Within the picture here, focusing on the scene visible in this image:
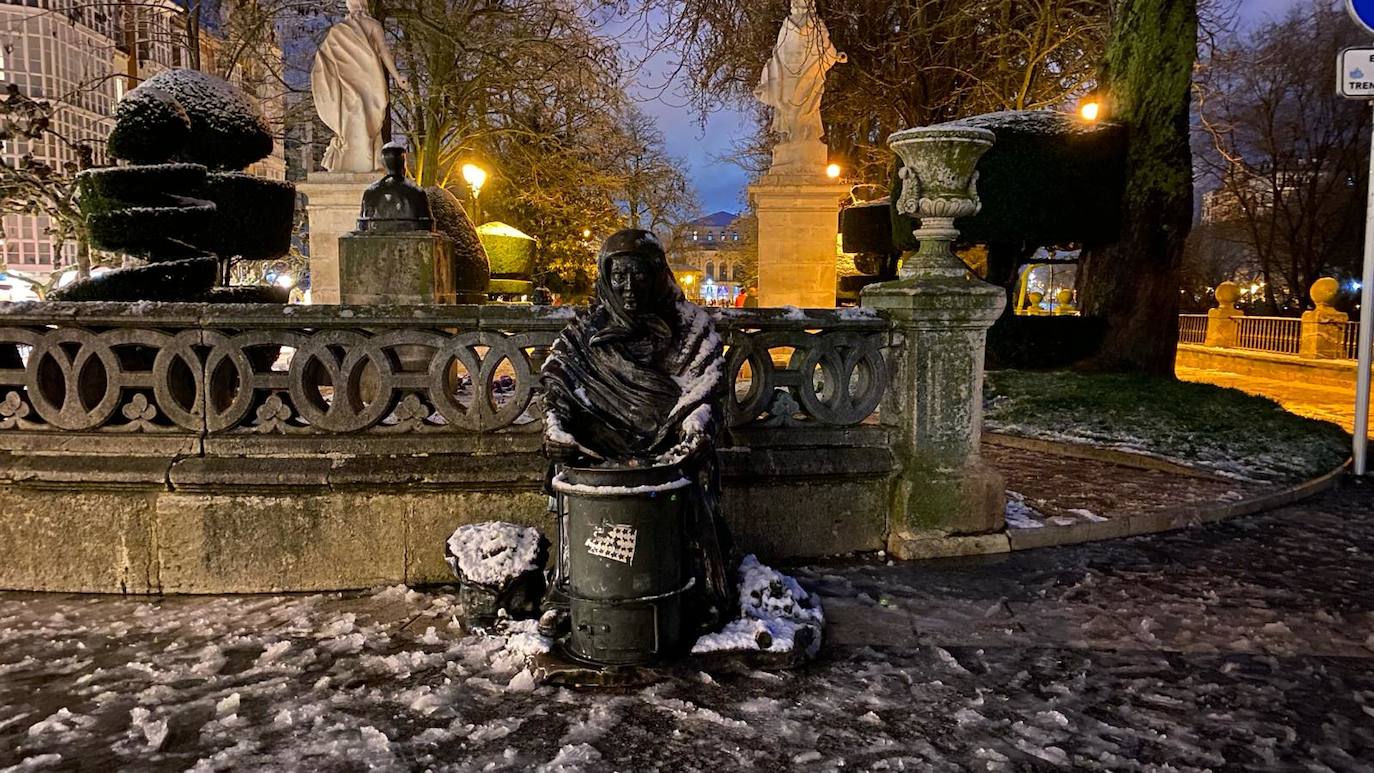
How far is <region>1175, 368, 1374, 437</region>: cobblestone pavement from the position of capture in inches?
521

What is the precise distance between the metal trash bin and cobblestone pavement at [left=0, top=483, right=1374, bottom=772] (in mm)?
245

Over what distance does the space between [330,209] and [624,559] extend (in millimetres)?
11183

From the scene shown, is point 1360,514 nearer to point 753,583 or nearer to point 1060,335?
point 753,583

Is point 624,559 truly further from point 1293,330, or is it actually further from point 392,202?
point 1293,330

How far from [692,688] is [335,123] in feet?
38.6

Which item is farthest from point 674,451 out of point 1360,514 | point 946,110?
point 946,110

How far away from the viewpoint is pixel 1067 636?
170 inches

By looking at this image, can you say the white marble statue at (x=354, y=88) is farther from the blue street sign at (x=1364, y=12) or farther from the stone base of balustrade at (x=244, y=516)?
the blue street sign at (x=1364, y=12)

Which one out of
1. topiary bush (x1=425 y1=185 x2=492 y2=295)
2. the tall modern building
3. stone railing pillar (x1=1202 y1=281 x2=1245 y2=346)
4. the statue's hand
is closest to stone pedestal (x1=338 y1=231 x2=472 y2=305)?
the statue's hand

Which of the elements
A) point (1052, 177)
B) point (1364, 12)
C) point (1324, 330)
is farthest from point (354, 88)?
point (1324, 330)

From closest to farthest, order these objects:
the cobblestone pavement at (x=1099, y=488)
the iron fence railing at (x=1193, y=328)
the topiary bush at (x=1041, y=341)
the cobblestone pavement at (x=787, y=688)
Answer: the cobblestone pavement at (x=787, y=688)
the cobblestone pavement at (x=1099, y=488)
the topiary bush at (x=1041, y=341)
the iron fence railing at (x=1193, y=328)

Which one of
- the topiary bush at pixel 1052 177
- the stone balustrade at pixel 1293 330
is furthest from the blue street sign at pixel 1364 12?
the stone balustrade at pixel 1293 330

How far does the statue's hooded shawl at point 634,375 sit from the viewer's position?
157 inches

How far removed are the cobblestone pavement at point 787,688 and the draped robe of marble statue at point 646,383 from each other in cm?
74
